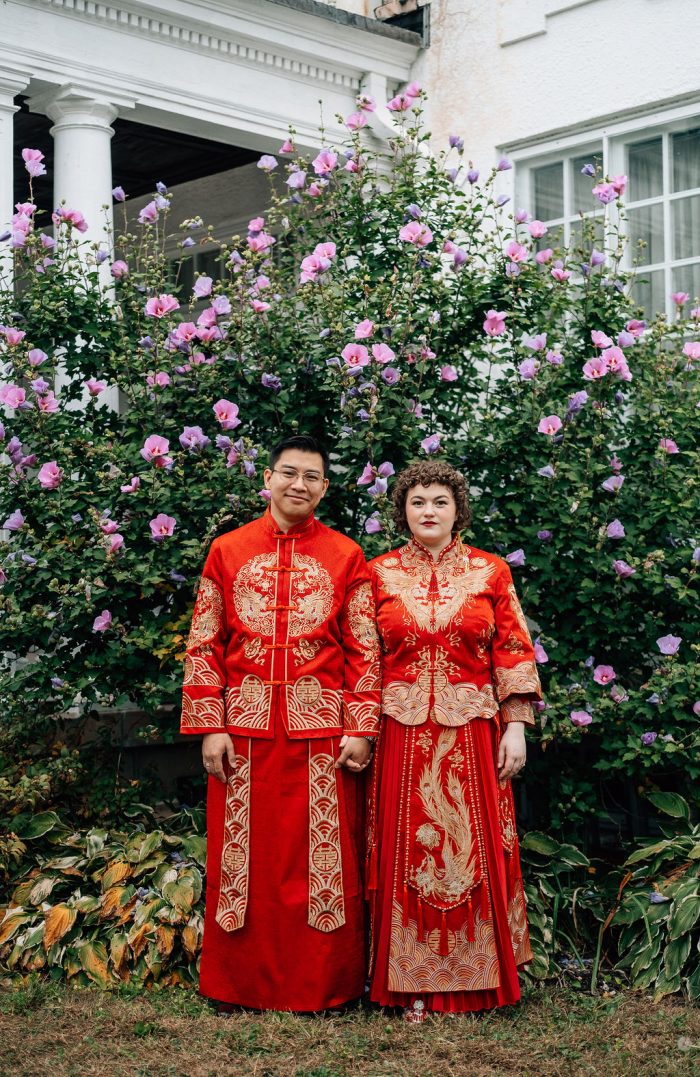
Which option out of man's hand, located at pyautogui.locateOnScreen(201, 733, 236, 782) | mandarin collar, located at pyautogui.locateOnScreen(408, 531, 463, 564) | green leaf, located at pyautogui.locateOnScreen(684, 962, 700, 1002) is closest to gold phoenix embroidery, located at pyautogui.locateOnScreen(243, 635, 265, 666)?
man's hand, located at pyautogui.locateOnScreen(201, 733, 236, 782)

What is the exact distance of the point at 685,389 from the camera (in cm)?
532

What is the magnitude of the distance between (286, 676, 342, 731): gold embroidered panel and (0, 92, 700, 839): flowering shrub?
35.5 inches

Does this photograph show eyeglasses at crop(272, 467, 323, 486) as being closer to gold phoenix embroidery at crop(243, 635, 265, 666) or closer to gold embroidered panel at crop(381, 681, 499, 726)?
gold phoenix embroidery at crop(243, 635, 265, 666)

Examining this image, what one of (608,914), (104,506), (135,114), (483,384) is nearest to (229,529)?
(104,506)

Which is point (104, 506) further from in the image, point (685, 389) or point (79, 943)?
point (685, 389)

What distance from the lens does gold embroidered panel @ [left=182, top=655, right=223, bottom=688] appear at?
13.8 feet

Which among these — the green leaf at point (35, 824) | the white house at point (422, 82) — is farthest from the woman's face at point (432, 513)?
the white house at point (422, 82)

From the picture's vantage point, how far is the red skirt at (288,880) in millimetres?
4176

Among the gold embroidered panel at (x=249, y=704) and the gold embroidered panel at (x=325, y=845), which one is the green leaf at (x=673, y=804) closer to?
the gold embroidered panel at (x=325, y=845)

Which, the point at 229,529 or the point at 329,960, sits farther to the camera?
the point at 229,529

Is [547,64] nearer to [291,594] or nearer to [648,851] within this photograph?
[291,594]

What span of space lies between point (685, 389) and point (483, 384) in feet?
2.93

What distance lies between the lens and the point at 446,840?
412 cm

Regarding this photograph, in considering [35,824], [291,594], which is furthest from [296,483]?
[35,824]
